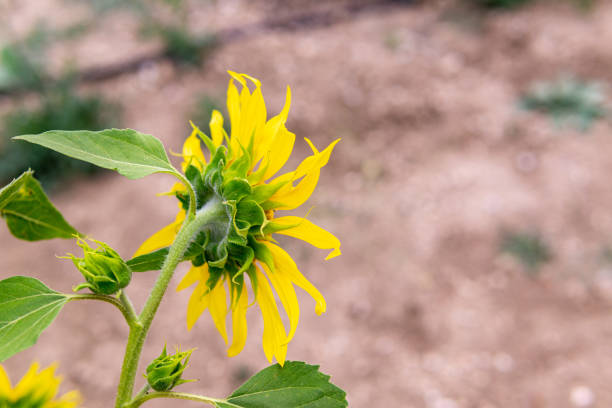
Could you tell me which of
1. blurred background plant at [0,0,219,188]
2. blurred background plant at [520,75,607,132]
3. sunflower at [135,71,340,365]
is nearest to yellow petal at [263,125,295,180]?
sunflower at [135,71,340,365]

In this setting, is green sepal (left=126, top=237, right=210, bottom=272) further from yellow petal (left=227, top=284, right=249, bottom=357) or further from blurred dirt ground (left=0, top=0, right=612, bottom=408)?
blurred dirt ground (left=0, top=0, right=612, bottom=408)

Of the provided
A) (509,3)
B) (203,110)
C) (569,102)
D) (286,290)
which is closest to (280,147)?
(286,290)

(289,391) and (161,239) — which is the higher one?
(161,239)

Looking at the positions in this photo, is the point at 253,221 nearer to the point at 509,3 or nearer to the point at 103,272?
the point at 103,272

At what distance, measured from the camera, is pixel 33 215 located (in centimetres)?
59

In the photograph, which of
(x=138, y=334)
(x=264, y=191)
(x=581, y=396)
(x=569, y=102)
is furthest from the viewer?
(x=569, y=102)

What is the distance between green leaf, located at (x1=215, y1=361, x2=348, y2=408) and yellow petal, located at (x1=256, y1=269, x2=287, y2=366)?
0.6 inches

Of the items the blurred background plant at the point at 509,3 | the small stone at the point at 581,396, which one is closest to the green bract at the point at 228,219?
the small stone at the point at 581,396

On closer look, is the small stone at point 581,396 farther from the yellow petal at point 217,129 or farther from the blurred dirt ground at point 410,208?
the yellow petal at point 217,129

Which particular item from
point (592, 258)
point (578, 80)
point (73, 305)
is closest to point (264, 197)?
point (73, 305)

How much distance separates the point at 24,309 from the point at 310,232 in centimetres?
25

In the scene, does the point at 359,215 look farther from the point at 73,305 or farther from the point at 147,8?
the point at 147,8

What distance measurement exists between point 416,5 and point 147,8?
1.70m

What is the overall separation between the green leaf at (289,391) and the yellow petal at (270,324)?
2 centimetres
